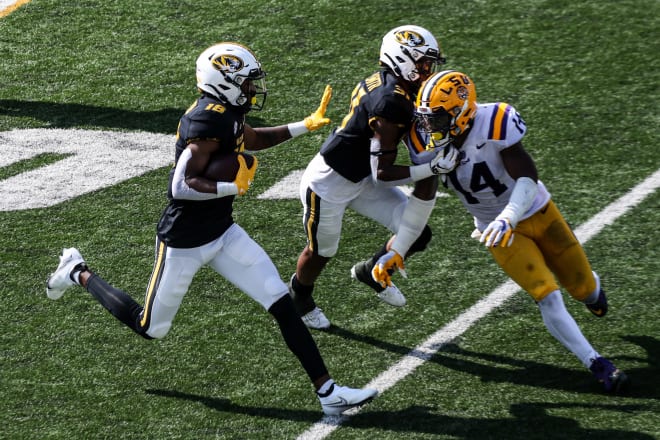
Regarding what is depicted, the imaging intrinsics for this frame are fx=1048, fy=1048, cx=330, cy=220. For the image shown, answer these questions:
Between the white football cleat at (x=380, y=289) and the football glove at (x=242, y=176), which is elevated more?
the football glove at (x=242, y=176)

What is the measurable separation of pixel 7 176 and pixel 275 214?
257 centimetres

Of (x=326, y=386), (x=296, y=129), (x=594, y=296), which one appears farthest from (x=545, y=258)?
(x=296, y=129)

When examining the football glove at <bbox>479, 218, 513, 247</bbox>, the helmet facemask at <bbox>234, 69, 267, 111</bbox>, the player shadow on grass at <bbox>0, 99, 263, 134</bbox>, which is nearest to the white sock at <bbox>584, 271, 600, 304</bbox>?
the football glove at <bbox>479, 218, 513, 247</bbox>

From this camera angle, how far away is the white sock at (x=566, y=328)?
557 cm

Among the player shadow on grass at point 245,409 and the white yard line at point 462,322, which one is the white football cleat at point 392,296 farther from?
the player shadow on grass at point 245,409

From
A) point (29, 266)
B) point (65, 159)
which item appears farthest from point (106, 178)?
point (29, 266)

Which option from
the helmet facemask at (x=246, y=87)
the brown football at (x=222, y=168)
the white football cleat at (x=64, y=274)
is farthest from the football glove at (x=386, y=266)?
the white football cleat at (x=64, y=274)

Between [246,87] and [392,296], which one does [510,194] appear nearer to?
[392,296]

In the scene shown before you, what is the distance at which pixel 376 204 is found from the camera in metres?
6.50

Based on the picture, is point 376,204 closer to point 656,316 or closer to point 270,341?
point 270,341

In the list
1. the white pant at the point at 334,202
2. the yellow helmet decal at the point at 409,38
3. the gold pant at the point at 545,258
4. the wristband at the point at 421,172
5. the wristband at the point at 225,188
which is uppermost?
the yellow helmet decal at the point at 409,38

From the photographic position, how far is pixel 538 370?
6004 mm

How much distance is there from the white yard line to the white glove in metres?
1.20

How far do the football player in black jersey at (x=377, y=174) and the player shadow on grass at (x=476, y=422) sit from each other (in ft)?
2.65
